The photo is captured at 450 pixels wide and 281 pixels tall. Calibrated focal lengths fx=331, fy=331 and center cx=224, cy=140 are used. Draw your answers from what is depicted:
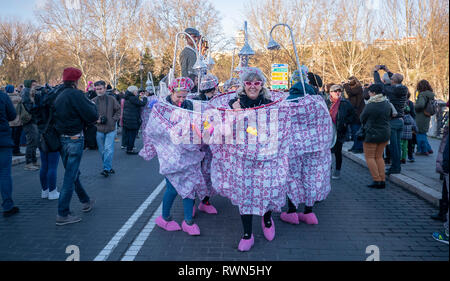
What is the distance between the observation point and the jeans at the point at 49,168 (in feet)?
18.4

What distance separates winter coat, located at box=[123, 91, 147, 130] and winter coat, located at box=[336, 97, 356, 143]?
264 inches

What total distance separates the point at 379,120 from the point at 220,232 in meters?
3.82

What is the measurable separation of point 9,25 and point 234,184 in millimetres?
38566

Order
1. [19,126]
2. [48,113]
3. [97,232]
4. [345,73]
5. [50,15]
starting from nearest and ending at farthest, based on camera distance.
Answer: [97,232] → [48,113] → [19,126] → [345,73] → [50,15]

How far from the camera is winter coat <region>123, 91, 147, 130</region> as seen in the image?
1102cm

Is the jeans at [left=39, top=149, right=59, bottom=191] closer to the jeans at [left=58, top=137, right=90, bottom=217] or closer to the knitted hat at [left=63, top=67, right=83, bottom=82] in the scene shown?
the jeans at [left=58, top=137, right=90, bottom=217]

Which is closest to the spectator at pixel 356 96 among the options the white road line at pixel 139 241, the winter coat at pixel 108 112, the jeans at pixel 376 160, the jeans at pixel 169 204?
the jeans at pixel 376 160

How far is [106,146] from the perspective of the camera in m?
7.80

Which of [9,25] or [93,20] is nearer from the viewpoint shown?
[9,25]

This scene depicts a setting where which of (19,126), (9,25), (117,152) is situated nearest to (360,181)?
(117,152)

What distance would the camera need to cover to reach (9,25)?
33250 millimetres
